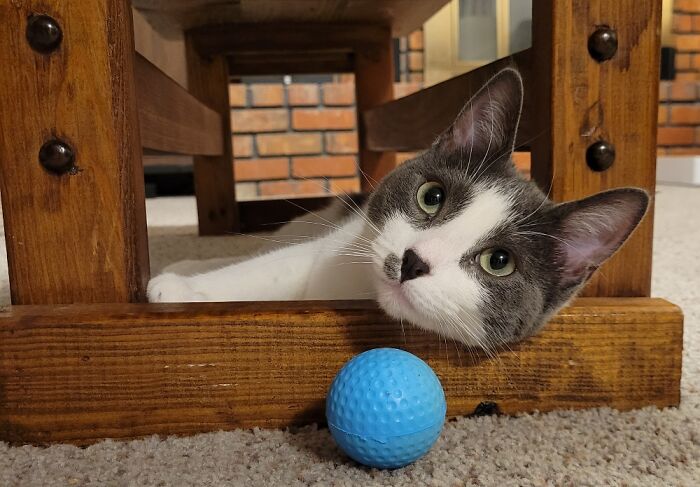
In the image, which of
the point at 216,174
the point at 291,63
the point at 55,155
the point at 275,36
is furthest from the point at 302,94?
the point at 55,155

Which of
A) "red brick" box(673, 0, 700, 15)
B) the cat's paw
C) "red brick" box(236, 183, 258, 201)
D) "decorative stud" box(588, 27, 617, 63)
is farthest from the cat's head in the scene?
"red brick" box(673, 0, 700, 15)

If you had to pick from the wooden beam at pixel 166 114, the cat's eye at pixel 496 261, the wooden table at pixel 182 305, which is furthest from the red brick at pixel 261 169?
the cat's eye at pixel 496 261

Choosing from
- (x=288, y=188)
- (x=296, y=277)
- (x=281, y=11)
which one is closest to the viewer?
(x=296, y=277)

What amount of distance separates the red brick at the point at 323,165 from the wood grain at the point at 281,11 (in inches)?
75.6

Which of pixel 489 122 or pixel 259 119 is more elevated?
pixel 259 119

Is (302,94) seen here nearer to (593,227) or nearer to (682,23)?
(682,23)

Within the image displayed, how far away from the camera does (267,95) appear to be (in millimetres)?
3771

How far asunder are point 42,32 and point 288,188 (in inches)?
131

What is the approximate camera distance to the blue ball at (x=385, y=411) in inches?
24.7

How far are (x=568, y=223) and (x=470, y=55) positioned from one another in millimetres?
3835

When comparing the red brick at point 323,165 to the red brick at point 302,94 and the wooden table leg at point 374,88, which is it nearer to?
the red brick at point 302,94

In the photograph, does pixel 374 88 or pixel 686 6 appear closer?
pixel 374 88

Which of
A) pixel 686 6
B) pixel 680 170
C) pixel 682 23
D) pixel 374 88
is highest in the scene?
pixel 686 6

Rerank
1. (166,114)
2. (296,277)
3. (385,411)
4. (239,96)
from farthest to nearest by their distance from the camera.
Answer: (239,96)
(166,114)
(296,277)
(385,411)
